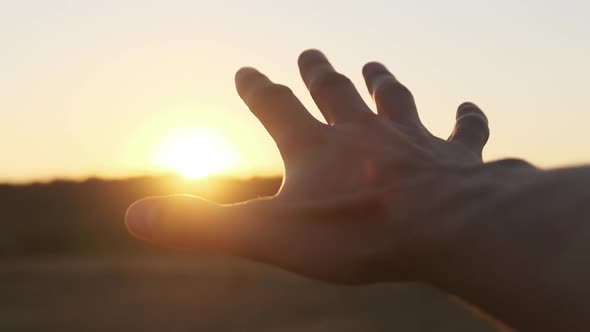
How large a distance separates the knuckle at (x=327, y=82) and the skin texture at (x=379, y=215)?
5cm

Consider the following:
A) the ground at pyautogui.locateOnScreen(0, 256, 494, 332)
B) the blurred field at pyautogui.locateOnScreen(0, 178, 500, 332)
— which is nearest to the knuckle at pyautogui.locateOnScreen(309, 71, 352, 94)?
the blurred field at pyautogui.locateOnScreen(0, 178, 500, 332)

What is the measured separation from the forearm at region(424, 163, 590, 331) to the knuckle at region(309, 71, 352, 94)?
0.41 m

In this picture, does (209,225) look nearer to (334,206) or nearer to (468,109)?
(334,206)

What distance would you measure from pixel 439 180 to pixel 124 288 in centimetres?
747

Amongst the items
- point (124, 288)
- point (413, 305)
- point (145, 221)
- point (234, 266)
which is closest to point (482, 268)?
point (145, 221)

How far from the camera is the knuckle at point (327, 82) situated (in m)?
1.68

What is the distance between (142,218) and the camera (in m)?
1.50

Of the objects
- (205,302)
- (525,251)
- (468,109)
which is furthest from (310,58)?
(205,302)

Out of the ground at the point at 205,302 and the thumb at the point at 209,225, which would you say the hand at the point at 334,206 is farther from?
the ground at the point at 205,302

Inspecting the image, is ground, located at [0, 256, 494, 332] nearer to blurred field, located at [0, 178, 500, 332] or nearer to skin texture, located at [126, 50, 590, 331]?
blurred field, located at [0, 178, 500, 332]

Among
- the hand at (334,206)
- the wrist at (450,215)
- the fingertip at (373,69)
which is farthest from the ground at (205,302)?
the wrist at (450,215)

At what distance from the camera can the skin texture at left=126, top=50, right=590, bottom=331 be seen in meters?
1.27

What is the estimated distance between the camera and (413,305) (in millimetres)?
7824

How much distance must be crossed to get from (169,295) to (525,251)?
7.02m
